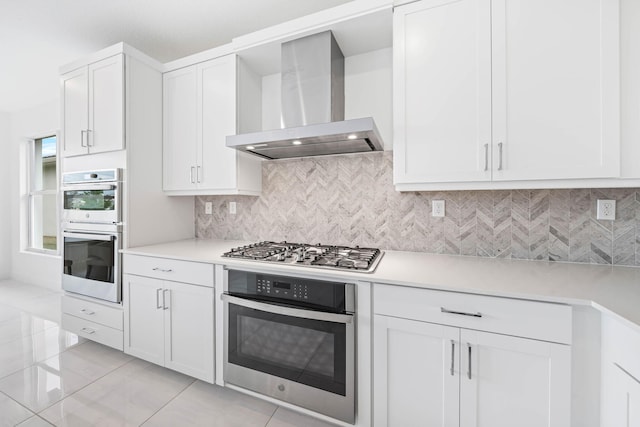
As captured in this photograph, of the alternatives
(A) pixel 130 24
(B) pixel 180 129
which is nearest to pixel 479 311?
(B) pixel 180 129

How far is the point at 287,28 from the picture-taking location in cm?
187

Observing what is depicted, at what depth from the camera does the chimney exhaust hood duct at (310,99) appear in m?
1.77

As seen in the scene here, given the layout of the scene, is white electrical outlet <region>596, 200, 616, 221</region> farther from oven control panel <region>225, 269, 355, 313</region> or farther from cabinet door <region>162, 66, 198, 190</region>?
cabinet door <region>162, 66, 198, 190</region>

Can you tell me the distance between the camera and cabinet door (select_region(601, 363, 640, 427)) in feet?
2.89

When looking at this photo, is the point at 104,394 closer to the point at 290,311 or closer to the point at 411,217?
the point at 290,311

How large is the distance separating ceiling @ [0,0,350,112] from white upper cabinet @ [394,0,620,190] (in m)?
0.88

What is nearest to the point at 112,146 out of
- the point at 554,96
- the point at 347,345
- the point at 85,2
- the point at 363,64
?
the point at 85,2

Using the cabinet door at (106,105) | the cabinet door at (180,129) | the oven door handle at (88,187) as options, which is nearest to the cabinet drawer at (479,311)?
the cabinet door at (180,129)

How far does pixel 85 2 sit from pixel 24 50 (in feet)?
4.26

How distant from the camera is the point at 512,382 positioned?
44.6 inches

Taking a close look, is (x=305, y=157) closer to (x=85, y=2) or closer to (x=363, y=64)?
(x=363, y=64)

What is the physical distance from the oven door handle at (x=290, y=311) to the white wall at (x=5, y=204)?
518cm

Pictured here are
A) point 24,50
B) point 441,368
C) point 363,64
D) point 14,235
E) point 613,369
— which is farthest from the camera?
point 14,235

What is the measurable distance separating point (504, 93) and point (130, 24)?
8.95 ft
